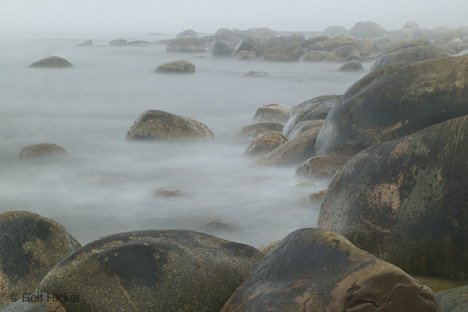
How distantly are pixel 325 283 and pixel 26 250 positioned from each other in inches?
87.2

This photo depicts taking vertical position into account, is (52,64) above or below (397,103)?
below

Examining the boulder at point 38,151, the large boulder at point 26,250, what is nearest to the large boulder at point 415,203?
the large boulder at point 26,250

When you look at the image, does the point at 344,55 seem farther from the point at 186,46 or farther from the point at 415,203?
the point at 415,203

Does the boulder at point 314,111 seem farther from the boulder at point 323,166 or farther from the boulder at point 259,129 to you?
the boulder at point 323,166

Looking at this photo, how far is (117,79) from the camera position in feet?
78.2

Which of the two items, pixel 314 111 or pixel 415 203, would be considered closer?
pixel 415 203

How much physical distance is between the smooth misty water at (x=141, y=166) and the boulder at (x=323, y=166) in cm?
15

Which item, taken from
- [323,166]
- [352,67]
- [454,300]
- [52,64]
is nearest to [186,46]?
[52,64]

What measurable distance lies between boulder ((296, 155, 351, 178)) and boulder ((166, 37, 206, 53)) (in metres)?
31.9

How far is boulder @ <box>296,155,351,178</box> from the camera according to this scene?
7.37 m

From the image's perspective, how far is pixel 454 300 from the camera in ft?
11.9

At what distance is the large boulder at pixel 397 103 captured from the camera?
6438mm

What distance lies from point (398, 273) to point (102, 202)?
16.5 ft

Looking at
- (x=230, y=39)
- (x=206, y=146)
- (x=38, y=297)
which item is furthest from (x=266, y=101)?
(x=230, y=39)
